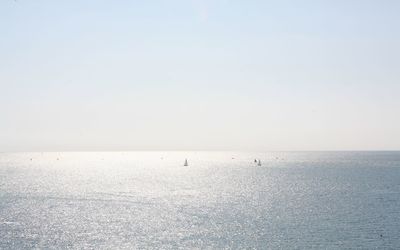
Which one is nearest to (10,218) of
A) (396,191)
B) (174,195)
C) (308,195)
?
(174,195)

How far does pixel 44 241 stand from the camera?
72188mm

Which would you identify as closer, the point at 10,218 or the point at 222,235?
the point at 222,235

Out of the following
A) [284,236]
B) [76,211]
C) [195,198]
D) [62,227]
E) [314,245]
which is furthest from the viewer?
[195,198]

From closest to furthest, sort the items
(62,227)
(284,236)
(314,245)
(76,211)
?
(314,245) < (284,236) < (62,227) < (76,211)

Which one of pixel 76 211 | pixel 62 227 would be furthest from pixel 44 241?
pixel 76 211

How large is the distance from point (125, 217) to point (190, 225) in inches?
715

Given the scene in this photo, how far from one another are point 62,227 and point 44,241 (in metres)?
12.9

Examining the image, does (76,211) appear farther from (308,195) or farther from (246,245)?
(308,195)

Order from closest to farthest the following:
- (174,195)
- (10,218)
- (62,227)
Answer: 1. (62,227)
2. (10,218)
3. (174,195)

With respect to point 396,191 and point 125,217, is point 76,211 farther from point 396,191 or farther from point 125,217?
point 396,191

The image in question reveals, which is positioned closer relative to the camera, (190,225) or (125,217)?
(190,225)

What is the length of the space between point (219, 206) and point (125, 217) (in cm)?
3085

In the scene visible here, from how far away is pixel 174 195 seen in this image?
149500mm

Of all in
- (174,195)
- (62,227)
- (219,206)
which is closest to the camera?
(62,227)
